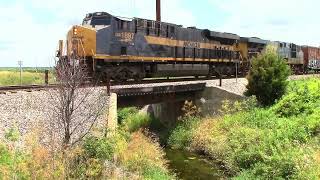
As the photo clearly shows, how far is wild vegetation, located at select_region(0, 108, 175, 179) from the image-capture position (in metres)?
10.4

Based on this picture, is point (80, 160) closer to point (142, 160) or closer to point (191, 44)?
point (142, 160)

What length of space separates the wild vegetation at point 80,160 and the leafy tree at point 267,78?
1350 centimetres

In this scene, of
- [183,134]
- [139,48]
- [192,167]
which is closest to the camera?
[192,167]

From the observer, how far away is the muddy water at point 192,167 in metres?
18.4

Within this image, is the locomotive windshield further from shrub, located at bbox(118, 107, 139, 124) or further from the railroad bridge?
shrub, located at bbox(118, 107, 139, 124)

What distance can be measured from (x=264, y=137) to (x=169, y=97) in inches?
302

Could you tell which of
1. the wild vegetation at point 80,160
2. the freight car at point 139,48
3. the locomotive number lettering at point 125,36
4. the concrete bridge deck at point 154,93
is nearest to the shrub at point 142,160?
the wild vegetation at point 80,160

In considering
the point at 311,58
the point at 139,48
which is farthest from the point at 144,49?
the point at 311,58

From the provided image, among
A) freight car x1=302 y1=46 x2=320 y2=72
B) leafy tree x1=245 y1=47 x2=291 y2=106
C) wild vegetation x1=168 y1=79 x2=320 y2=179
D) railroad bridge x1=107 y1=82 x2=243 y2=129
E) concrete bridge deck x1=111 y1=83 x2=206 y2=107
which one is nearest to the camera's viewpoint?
wild vegetation x1=168 y1=79 x2=320 y2=179

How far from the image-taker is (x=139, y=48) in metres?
25.3

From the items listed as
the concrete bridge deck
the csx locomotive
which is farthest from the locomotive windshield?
the concrete bridge deck

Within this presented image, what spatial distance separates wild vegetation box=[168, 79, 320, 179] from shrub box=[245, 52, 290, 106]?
0.76 meters

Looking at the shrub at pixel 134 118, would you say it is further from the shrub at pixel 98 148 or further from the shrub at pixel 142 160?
the shrub at pixel 98 148

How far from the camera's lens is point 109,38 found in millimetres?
23391
